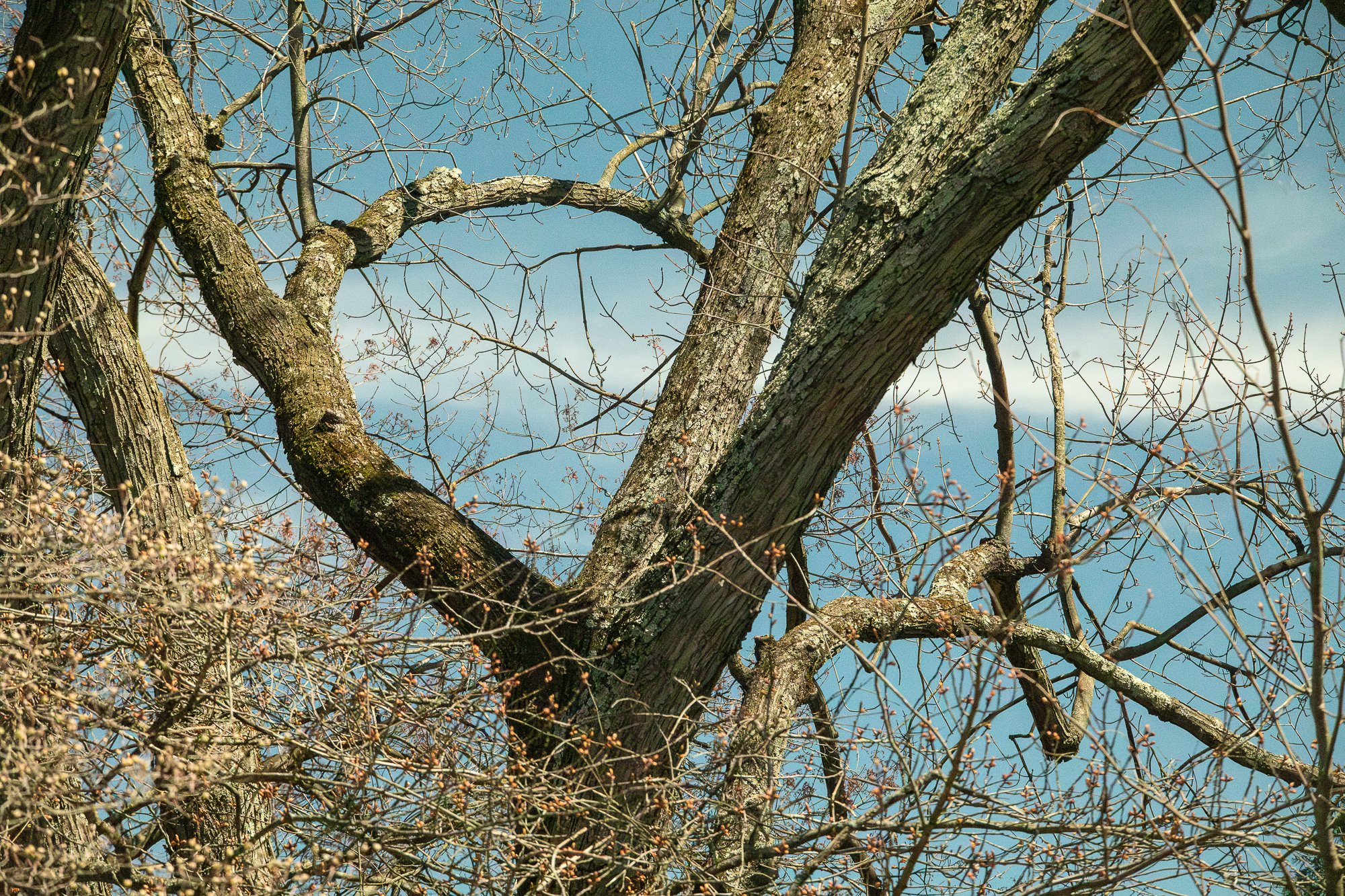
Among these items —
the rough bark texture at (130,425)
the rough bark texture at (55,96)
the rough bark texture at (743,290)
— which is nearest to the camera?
the rough bark texture at (55,96)

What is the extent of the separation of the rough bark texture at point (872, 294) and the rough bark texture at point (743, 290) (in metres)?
0.27

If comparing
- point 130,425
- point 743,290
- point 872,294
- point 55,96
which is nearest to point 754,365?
point 743,290

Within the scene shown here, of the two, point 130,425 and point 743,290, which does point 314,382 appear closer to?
point 130,425

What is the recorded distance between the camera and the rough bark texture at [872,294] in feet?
9.82

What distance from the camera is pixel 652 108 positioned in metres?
5.56

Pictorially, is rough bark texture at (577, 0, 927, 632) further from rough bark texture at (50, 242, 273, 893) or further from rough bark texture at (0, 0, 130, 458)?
rough bark texture at (0, 0, 130, 458)

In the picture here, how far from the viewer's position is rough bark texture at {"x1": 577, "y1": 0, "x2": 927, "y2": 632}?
144 inches

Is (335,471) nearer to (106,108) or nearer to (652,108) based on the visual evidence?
(106,108)

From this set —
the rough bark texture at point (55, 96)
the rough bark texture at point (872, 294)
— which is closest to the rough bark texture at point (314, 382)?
the rough bark texture at point (55, 96)

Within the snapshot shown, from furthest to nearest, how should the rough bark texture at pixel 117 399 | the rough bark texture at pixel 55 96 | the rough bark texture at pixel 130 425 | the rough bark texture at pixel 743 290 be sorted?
the rough bark texture at pixel 117 399
the rough bark texture at pixel 130 425
the rough bark texture at pixel 743 290
the rough bark texture at pixel 55 96

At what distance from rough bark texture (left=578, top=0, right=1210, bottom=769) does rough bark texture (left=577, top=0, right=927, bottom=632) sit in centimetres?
27

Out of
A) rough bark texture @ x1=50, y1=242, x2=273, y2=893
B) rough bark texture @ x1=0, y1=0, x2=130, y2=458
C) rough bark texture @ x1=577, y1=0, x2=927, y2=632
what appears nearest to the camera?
rough bark texture @ x1=0, y1=0, x2=130, y2=458

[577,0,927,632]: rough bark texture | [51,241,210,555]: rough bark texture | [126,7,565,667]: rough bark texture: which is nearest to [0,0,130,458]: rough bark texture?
[126,7,565,667]: rough bark texture

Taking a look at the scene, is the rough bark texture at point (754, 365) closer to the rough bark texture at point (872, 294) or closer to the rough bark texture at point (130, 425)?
the rough bark texture at point (872, 294)
